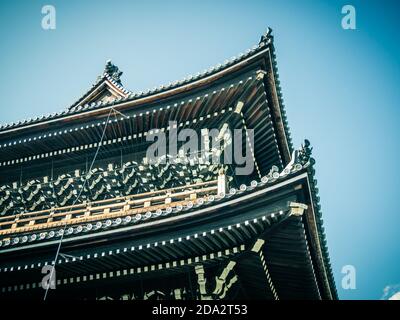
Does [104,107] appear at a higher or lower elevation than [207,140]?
higher

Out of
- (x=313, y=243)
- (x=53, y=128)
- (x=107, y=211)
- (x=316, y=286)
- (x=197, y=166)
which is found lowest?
(x=316, y=286)

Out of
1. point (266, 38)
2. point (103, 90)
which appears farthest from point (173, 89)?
point (103, 90)

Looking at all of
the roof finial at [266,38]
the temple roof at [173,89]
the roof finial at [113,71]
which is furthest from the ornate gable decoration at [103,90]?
the roof finial at [266,38]

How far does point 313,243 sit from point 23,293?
6756mm

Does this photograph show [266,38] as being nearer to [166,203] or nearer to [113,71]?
[166,203]

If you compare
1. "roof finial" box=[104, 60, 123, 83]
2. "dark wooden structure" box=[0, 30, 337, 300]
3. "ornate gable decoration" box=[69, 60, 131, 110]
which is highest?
"roof finial" box=[104, 60, 123, 83]

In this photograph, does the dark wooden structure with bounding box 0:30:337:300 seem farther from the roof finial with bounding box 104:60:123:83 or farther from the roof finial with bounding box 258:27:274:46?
the roof finial with bounding box 104:60:123:83

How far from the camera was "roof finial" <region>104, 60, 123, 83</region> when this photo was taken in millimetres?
15602

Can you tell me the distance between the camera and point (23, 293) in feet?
31.2

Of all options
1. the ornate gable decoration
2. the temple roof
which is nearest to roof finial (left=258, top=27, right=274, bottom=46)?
the temple roof

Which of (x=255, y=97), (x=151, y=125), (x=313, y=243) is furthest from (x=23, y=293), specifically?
(x=255, y=97)

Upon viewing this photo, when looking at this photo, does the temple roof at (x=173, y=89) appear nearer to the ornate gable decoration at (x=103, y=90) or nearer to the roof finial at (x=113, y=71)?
the ornate gable decoration at (x=103, y=90)

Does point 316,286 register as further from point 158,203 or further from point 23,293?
point 23,293

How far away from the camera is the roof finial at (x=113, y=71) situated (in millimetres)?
15602
